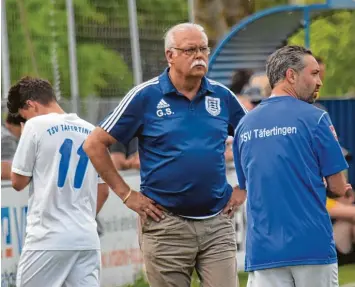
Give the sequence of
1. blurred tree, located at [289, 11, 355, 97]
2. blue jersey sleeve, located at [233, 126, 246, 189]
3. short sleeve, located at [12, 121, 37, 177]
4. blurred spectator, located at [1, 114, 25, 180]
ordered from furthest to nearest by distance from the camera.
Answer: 1. blurred tree, located at [289, 11, 355, 97]
2. blurred spectator, located at [1, 114, 25, 180]
3. short sleeve, located at [12, 121, 37, 177]
4. blue jersey sleeve, located at [233, 126, 246, 189]

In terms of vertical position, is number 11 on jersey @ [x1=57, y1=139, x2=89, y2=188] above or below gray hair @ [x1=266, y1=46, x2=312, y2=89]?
below

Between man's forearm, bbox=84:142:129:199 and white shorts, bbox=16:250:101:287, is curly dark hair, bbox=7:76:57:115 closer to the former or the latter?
man's forearm, bbox=84:142:129:199

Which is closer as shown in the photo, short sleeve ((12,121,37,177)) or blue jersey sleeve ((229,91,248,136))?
blue jersey sleeve ((229,91,248,136))

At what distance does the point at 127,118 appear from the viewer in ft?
23.1

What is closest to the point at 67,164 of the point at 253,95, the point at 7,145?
the point at 7,145

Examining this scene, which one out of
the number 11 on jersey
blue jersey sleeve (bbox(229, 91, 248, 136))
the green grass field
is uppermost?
blue jersey sleeve (bbox(229, 91, 248, 136))

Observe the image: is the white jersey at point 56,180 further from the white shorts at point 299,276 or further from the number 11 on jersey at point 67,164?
the white shorts at point 299,276

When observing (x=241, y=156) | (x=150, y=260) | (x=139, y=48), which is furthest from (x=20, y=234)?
(x=241, y=156)

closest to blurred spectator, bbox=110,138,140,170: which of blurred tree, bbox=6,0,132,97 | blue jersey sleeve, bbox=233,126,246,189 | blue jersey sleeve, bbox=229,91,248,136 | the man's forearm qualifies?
blurred tree, bbox=6,0,132,97

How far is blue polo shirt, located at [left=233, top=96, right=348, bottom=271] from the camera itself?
20.3ft

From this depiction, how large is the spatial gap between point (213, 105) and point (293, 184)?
3.58ft

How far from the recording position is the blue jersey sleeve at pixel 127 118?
7043 mm

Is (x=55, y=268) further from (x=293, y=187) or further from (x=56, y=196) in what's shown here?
(x=293, y=187)

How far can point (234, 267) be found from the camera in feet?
23.8
